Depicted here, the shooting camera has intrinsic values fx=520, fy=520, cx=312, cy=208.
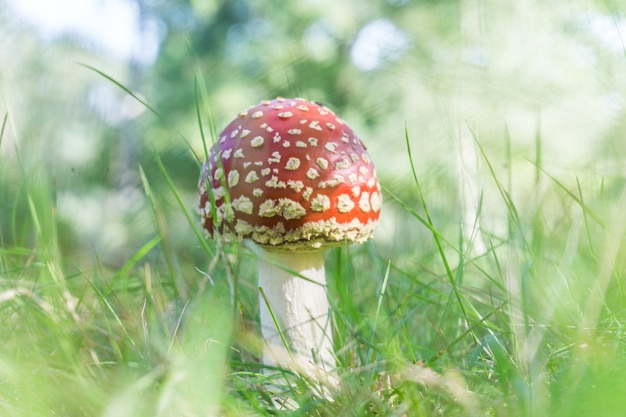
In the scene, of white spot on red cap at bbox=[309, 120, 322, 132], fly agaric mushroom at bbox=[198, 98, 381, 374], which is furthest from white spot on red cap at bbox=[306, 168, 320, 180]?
white spot on red cap at bbox=[309, 120, 322, 132]

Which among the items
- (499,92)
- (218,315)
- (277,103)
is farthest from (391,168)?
(218,315)

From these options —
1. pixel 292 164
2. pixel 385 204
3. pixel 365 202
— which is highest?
pixel 292 164

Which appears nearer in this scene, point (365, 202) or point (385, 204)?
point (365, 202)

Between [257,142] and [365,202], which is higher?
[257,142]

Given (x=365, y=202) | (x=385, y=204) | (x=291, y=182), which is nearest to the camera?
(x=291, y=182)

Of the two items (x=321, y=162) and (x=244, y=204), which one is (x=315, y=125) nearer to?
(x=321, y=162)

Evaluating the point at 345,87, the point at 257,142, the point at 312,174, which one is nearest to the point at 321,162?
the point at 312,174

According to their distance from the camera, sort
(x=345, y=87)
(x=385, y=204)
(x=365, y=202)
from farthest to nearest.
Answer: (x=345, y=87), (x=385, y=204), (x=365, y=202)

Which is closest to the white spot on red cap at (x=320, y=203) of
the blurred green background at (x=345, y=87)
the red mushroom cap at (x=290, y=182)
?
the red mushroom cap at (x=290, y=182)
